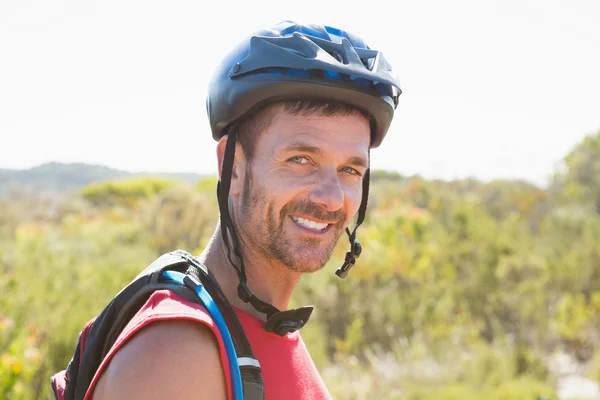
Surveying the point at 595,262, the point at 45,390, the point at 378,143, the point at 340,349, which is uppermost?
the point at 378,143

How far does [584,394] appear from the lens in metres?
7.66

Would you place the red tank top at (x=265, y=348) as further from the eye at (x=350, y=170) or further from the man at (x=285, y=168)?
the eye at (x=350, y=170)

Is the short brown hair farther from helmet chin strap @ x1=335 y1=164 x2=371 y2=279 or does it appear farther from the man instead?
helmet chin strap @ x1=335 y1=164 x2=371 y2=279

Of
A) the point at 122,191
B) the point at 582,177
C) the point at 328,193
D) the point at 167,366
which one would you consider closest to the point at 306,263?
the point at 328,193

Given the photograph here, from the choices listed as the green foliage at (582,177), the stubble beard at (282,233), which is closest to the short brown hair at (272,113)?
the stubble beard at (282,233)

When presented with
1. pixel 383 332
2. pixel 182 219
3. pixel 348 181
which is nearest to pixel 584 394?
pixel 383 332

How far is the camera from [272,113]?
2.07 meters

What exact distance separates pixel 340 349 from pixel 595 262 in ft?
17.7

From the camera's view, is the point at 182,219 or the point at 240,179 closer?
the point at 240,179

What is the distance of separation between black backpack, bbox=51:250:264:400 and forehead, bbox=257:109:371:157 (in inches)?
21.2

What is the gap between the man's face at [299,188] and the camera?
1.99m

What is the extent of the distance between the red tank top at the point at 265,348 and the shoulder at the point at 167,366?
2 centimetres

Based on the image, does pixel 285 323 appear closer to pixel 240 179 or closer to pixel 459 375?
pixel 240 179

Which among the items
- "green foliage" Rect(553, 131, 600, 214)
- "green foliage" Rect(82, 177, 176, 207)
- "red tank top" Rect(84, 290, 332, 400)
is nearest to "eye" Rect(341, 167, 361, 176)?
"red tank top" Rect(84, 290, 332, 400)
